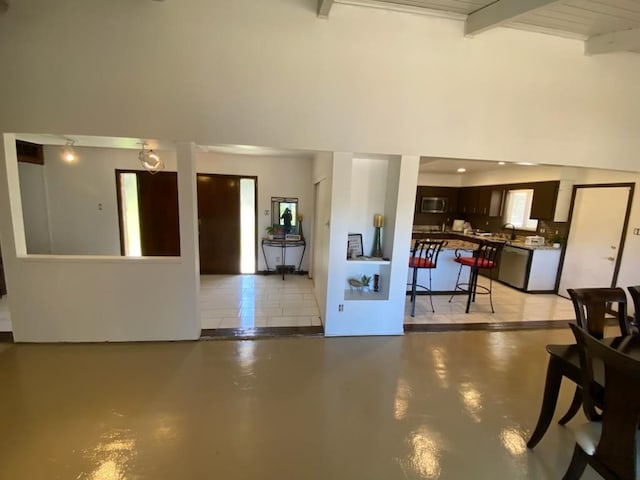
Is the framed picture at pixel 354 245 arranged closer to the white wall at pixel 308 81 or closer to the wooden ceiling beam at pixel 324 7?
the white wall at pixel 308 81

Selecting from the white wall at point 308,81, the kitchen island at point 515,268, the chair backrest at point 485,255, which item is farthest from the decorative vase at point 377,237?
the chair backrest at point 485,255

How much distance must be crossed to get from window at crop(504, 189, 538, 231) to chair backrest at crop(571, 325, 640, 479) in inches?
217

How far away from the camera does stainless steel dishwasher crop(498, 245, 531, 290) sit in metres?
5.25

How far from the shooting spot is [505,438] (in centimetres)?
200

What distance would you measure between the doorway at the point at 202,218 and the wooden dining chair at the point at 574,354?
16.2 ft

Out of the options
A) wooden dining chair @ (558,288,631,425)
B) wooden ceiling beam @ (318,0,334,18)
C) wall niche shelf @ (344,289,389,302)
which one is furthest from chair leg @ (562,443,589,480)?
wooden ceiling beam @ (318,0,334,18)

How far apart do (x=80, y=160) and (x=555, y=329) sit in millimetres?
7879

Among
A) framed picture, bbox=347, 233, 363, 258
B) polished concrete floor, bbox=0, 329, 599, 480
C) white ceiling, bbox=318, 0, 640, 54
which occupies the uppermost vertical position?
white ceiling, bbox=318, 0, 640, 54

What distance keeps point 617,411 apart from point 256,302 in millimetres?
3797

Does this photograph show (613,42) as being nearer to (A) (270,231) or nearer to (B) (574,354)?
(B) (574,354)

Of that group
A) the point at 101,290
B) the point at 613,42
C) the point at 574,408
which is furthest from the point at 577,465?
the point at 613,42

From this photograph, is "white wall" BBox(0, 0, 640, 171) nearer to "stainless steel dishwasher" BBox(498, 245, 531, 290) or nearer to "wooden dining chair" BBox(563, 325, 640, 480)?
"stainless steel dishwasher" BBox(498, 245, 531, 290)

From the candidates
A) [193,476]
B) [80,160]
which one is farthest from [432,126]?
[80,160]

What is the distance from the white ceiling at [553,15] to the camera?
106 inches
